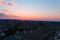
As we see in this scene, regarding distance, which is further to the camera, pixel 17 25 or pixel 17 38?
pixel 17 25

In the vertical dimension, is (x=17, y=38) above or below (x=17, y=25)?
below

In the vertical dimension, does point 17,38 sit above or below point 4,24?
below

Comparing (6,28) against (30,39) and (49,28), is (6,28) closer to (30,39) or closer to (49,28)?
(30,39)

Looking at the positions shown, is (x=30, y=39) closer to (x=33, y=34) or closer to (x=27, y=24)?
(x=33, y=34)

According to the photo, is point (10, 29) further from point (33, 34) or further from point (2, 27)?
point (33, 34)

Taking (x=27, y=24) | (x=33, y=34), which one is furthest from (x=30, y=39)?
(x=27, y=24)

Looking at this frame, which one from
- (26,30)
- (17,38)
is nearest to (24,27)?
(26,30)

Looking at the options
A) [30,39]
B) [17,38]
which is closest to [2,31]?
[17,38]
